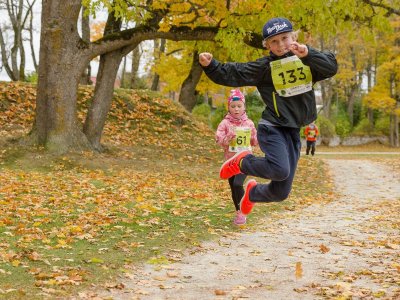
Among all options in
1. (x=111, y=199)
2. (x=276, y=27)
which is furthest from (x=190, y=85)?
(x=276, y=27)

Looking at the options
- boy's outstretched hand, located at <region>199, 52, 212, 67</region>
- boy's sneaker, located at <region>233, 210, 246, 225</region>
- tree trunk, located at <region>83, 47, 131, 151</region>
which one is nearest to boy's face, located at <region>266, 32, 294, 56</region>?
boy's outstretched hand, located at <region>199, 52, 212, 67</region>

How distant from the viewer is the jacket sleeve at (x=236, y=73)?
249 inches

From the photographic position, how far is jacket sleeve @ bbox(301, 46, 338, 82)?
19.4 ft

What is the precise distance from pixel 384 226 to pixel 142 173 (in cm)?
722

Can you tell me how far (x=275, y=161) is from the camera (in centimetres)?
629

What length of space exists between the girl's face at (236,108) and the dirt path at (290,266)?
1618 mm

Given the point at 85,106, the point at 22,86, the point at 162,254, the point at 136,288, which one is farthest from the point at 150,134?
the point at 136,288

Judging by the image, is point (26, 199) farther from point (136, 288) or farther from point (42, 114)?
point (42, 114)

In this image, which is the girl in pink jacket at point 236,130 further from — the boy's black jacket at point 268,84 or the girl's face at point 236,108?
the boy's black jacket at point 268,84

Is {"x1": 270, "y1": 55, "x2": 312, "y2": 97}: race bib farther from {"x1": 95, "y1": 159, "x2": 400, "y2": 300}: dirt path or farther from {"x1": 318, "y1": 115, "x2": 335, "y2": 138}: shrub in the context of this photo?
{"x1": 318, "y1": 115, "x2": 335, "y2": 138}: shrub

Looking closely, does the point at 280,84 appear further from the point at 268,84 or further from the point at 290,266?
the point at 290,266

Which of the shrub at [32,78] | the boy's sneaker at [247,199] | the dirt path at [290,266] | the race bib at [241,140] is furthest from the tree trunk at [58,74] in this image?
the shrub at [32,78]

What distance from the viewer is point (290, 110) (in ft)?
21.0

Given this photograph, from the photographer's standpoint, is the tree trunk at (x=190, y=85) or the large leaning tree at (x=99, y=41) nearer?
the large leaning tree at (x=99, y=41)
